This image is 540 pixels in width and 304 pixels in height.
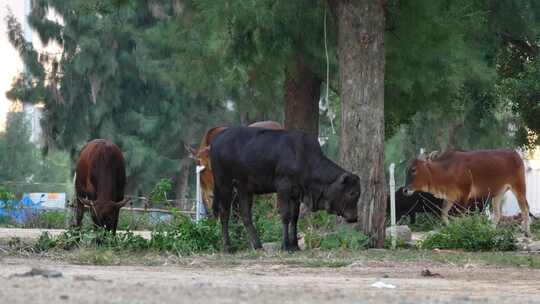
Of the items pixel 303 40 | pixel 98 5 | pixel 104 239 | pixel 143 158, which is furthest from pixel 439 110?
pixel 143 158

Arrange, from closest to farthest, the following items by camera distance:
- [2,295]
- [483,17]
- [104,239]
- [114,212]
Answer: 1. [2,295]
2. [104,239]
3. [114,212]
4. [483,17]

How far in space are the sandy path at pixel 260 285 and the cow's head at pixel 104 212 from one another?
138 inches

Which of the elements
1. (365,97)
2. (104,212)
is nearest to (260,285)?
(365,97)

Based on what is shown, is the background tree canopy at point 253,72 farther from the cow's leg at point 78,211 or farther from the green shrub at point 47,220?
the green shrub at point 47,220

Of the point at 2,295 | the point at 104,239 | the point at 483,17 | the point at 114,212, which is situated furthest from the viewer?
the point at 483,17

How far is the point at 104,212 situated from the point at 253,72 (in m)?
6.45

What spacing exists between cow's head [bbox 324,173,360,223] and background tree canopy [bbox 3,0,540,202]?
11.2ft

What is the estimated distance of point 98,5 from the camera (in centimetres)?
2052

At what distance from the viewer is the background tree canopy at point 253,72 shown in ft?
66.5

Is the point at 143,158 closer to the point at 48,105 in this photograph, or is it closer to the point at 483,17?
the point at 48,105

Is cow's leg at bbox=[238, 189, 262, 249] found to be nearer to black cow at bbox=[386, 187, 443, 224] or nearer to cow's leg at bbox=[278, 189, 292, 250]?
cow's leg at bbox=[278, 189, 292, 250]

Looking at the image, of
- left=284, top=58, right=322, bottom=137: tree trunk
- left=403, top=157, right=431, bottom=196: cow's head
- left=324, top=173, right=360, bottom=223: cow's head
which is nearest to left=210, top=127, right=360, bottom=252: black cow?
left=324, top=173, right=360, bottom=223: cow's head

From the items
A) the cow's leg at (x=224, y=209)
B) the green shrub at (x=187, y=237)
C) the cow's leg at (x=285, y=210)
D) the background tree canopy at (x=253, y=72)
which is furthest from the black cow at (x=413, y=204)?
the cow's leg at (x=285, y=210)

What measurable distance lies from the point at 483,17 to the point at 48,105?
110 ft
